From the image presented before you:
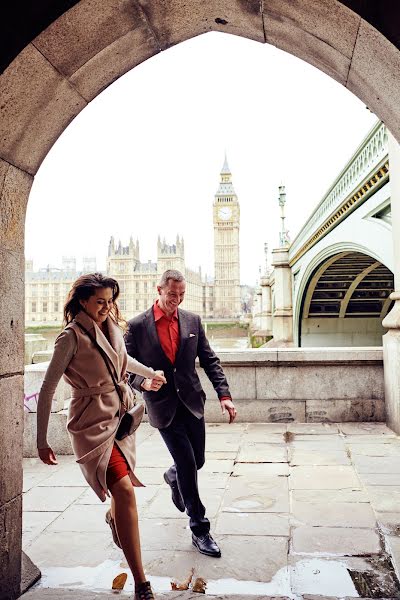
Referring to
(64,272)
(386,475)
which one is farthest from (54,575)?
(64,272)

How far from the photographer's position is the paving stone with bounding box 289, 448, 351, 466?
14.9ft

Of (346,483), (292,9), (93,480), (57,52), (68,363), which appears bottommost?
(346,483)

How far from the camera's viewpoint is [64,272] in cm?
9856

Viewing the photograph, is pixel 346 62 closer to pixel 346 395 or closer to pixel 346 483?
pixel 346 483

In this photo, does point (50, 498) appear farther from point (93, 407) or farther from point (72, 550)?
point (93, 407)

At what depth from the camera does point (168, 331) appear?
10.0ft

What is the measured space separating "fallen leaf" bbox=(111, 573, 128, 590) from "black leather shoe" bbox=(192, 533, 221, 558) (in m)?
0.43

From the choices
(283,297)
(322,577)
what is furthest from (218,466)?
(283,297)

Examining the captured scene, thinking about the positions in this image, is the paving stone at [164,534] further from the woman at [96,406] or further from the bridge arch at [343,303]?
the bridge arch at [343,303]

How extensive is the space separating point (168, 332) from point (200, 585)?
4.19 ft

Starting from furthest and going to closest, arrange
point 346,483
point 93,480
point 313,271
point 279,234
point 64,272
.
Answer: point 64,272, point 279,234, point 313,271, point 346,483, point 93,480

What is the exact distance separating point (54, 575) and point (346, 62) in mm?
2748

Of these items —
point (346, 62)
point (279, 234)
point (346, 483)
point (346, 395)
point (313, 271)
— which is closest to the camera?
point (346, 62)

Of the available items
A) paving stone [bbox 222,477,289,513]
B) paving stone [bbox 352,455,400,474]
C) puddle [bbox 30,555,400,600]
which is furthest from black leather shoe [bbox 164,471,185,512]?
paving stone [bbox 352,455,400,474]
